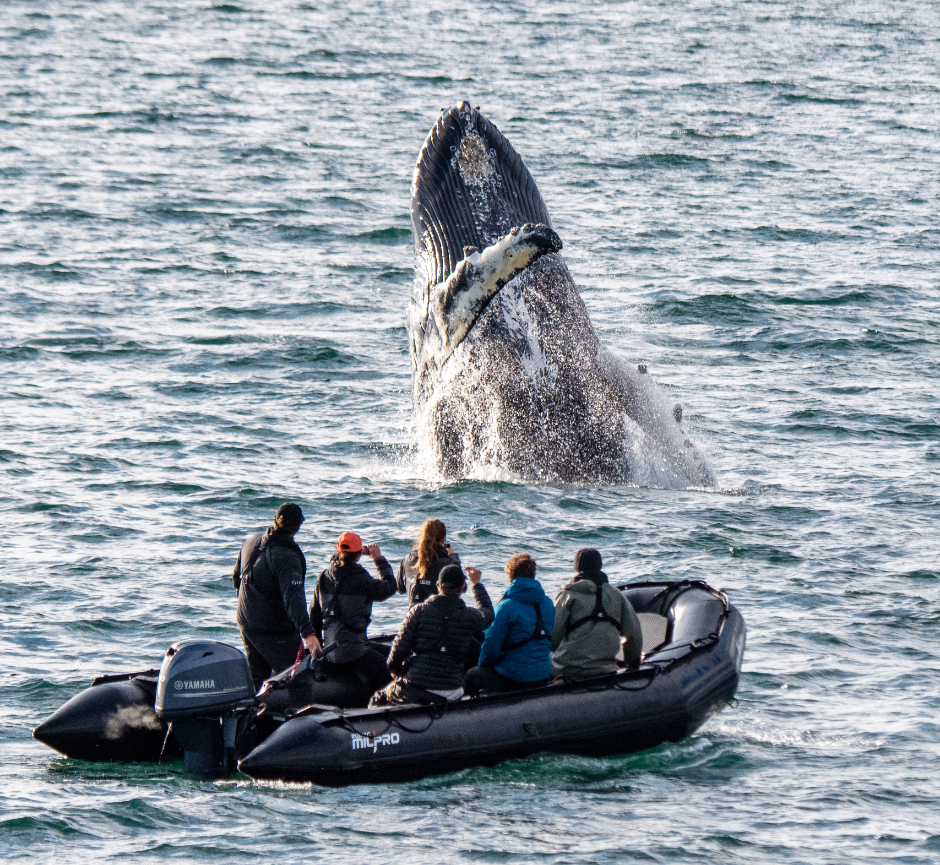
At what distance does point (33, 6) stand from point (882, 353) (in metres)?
55.1

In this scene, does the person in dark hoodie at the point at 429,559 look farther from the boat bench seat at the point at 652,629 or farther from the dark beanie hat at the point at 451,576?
the boat bench seat at the point at 652,629

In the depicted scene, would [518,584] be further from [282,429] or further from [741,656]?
[282,429]

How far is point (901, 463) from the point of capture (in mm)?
22172

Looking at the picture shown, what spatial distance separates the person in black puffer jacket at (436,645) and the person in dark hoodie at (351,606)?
0.45 m

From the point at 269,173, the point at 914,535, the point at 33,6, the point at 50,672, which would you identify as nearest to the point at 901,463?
the point at 914,535

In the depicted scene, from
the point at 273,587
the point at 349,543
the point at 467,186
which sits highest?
the point at 467,186

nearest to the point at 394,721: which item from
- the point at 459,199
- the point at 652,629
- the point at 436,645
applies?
the point at 436,645

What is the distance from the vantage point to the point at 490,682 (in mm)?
13227

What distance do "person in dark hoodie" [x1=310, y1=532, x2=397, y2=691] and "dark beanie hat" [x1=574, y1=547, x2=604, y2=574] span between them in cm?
157

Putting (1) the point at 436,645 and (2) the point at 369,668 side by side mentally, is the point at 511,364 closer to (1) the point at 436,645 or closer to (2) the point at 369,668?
(2) the point at 369,668

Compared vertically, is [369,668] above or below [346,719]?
above

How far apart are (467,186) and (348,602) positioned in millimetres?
6544

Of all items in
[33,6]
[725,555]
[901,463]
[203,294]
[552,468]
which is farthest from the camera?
[33,6]

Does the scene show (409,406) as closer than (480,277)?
No
